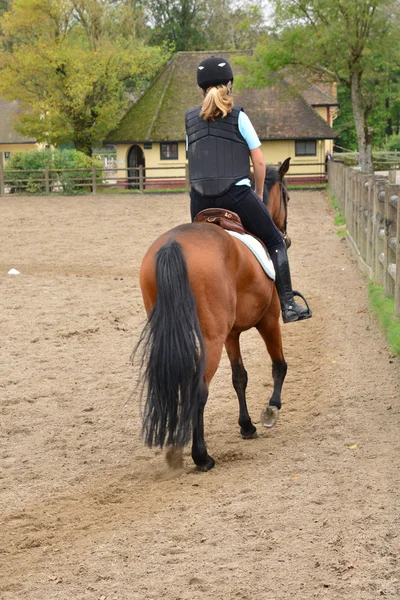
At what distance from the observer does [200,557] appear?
4.02 m

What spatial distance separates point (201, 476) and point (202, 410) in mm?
428

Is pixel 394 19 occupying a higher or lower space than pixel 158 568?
higher

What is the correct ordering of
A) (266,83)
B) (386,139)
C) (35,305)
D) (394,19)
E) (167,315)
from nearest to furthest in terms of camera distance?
(167,315) → (35,305) → (394,19) → (266,83) → (386,139)

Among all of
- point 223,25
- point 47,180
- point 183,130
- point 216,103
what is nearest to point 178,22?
point 223,25

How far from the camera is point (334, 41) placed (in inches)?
1496

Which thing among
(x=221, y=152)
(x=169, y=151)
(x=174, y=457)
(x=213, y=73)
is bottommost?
(x=174, y=457)

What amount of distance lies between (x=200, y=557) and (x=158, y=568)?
8.4 inches

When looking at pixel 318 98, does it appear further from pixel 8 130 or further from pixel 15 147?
pixel 8 130

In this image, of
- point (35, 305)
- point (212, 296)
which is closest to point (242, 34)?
point (35, 305)

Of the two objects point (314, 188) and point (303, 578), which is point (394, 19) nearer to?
point (314, 188)

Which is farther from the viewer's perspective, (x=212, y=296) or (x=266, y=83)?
(x=266, y=83)

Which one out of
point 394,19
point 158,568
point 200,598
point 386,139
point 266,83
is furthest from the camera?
point 386,139

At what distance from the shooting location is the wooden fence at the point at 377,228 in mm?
9883

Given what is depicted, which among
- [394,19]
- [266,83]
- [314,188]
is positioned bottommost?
[314,188]
